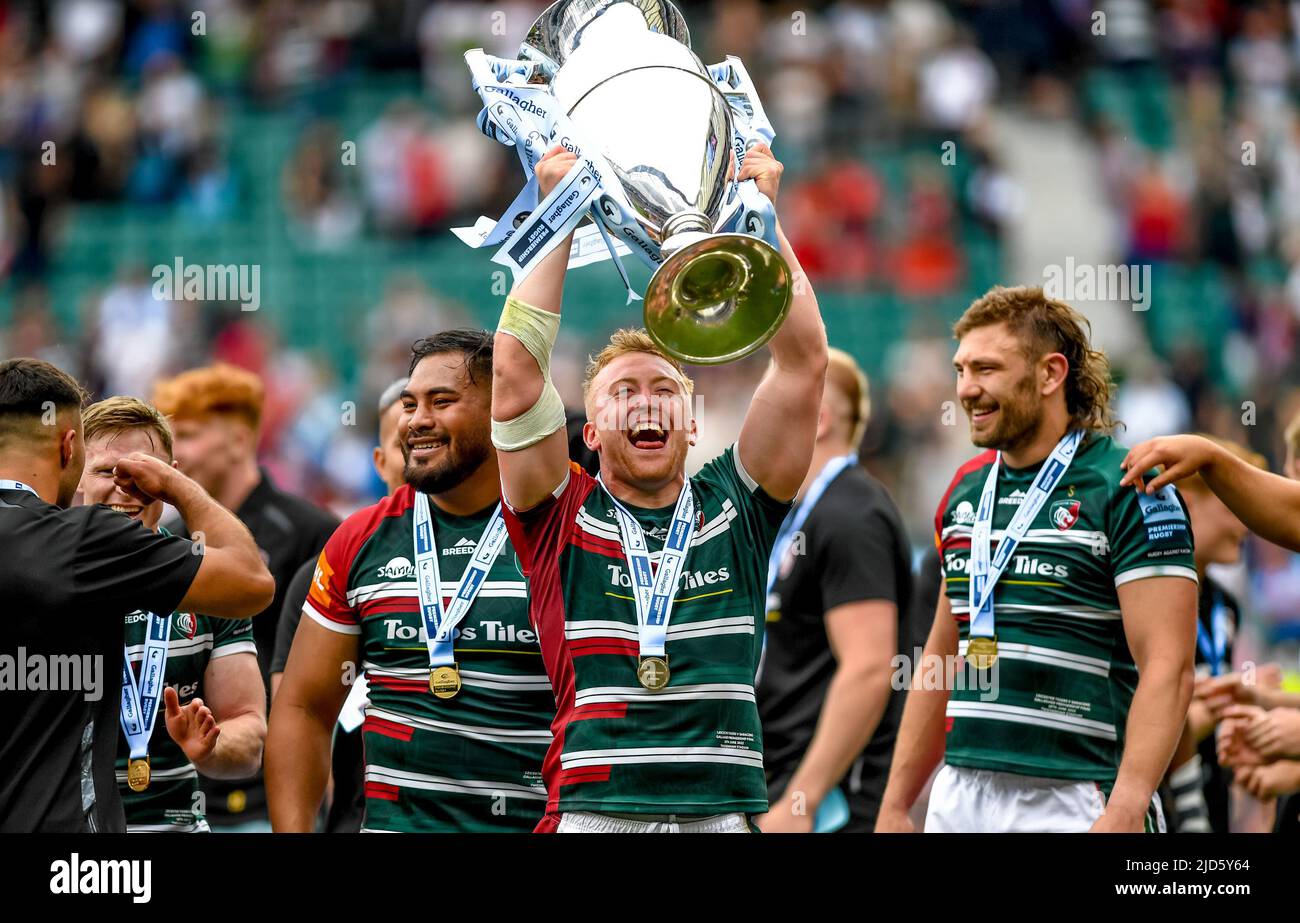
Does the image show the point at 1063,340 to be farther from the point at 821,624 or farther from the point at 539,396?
the point at 539,396

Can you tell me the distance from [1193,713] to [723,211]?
295 cm

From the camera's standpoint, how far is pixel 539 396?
3836mm

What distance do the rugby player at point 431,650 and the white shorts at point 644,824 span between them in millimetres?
501

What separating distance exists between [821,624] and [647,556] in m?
2.03

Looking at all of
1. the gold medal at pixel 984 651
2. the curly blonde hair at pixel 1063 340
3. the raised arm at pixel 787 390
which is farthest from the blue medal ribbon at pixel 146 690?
the curly blonde hair at pixel 1063 340

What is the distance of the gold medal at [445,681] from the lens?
4.34 meters

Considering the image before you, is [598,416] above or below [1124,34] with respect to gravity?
below

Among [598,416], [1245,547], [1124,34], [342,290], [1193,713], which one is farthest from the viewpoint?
[1124,34]

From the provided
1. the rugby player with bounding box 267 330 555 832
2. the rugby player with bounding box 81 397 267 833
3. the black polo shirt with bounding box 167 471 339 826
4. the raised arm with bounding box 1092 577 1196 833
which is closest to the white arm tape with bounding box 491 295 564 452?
the rugby player with bounding box 267 330 555 832

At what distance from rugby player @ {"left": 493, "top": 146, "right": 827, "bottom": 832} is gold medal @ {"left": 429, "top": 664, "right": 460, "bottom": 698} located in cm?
36
